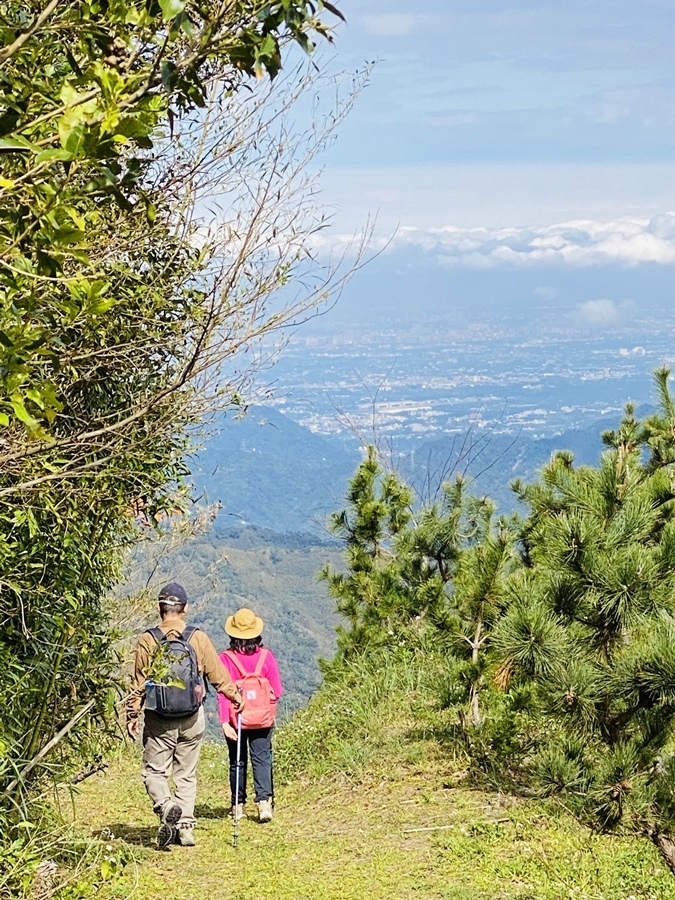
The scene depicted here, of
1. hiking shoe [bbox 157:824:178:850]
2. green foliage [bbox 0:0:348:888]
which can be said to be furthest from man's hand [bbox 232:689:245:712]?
green foliage [bbox 0:0:348:888]

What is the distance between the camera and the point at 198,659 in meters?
7.03

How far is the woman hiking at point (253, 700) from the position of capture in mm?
7707

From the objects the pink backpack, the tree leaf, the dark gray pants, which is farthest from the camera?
the dark gray pants

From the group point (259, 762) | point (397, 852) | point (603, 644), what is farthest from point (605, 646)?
point (259, 762)

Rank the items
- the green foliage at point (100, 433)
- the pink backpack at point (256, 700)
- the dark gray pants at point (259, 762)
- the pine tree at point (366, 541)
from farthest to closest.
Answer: the pine tree at point (366, 541)
the dark gray pants at point (259, 762)
the pink backpack at point (256, 700)
the green foliage at point (100, 433)

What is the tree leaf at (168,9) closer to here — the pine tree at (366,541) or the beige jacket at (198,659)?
the beige jacket at (198,659)

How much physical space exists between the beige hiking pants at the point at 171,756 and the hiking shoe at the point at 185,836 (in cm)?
Result: 3

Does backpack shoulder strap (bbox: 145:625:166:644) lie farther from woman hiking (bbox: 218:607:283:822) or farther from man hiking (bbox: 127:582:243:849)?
woman hiking (bbox: 218:607:283:822)

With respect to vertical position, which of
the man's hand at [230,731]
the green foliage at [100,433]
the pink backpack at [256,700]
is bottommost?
the man's hand at [230,731]

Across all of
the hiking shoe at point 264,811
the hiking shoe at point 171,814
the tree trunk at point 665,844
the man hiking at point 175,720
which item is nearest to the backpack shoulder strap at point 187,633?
the man hiking at point 175,720

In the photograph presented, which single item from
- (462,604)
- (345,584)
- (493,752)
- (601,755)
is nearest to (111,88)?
(601,755)

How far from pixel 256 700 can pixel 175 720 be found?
1.07 metres

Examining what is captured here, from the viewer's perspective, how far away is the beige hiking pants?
22.1 feet

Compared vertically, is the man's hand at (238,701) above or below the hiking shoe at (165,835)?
above
